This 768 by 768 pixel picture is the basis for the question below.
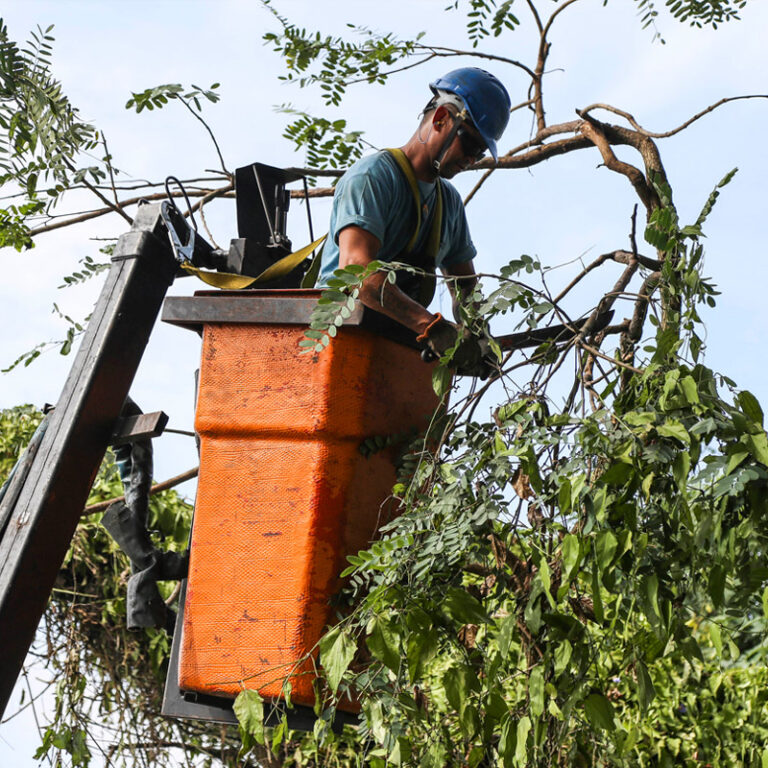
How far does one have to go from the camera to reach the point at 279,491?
1970 millimetres

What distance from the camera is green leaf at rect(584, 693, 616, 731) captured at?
5.21ft

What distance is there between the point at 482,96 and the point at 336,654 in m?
1.25

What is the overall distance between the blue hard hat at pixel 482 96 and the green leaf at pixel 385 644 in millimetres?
1132

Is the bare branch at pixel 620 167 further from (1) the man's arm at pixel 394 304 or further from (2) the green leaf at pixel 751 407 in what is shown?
(2) the green leaf at pixel 751 407

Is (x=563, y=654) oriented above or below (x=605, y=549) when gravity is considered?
below

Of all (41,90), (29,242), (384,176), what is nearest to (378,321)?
(384,176)

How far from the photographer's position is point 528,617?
1604mm

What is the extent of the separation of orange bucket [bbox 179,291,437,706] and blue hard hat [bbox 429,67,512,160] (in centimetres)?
56

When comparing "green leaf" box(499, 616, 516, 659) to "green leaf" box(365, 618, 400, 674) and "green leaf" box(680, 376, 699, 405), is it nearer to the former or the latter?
"green leaf" box(365, 618, 400, 674)

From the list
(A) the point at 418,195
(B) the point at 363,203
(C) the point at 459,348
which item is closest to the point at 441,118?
(A) the point at 418,195

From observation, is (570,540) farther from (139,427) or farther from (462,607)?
(139,427)

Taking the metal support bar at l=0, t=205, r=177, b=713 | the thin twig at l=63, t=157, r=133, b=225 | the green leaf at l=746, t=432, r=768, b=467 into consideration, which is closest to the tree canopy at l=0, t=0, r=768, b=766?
the green leaf at l=746, t=432, r=768, b=467

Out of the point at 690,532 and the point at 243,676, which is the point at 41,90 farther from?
the point at 690,532

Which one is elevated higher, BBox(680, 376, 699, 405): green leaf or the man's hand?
the man's hand
